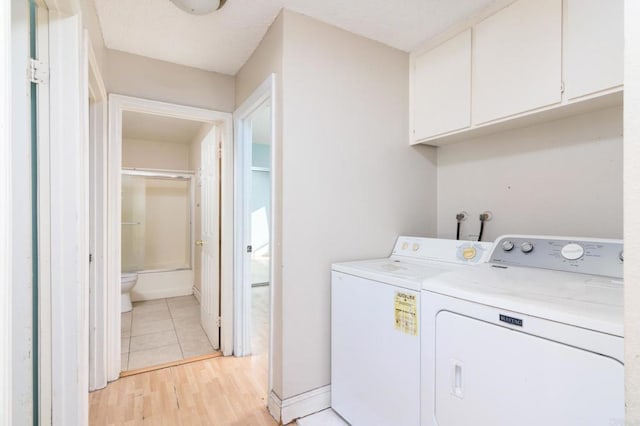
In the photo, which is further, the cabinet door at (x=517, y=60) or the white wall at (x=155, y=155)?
the white wall at (x=155, y=155)

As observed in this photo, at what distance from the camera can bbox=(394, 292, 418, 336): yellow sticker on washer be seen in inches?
50.6

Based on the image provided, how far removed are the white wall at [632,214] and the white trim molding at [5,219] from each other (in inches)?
41.2

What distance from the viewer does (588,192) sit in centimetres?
158

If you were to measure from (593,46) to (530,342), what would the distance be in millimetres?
1321

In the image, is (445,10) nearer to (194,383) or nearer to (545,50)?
(545,50)

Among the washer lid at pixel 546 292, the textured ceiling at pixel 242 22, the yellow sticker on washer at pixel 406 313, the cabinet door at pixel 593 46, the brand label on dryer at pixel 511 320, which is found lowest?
the yellow sticker on washer at pixel 406 313

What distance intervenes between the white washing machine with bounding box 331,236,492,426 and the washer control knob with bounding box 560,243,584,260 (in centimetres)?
32

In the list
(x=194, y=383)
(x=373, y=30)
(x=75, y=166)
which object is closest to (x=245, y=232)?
(x=194, y=383)

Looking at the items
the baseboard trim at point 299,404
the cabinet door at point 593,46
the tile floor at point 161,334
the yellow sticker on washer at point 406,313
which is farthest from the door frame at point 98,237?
the cabinet door at point 593,46

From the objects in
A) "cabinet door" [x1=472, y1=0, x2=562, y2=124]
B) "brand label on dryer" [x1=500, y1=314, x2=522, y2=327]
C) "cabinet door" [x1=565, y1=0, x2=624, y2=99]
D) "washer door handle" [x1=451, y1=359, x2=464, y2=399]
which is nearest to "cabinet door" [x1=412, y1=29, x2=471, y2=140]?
"cabinet door" [x1=472, y1=0, x2=562, y2=124]

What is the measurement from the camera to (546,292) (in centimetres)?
104

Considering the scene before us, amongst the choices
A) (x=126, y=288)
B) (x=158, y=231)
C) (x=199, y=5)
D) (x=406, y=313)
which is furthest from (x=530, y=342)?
(x=158, y=231)

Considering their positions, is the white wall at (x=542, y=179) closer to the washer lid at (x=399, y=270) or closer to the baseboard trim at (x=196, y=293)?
the washer lid at (x=399, y=270)

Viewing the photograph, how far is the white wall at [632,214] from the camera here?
46cm
